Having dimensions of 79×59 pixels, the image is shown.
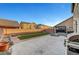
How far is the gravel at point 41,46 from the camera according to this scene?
2680mm

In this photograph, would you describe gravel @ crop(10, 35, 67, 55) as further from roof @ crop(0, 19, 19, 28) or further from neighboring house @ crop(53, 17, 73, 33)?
roof @ crop(0, 19, 19, 28)

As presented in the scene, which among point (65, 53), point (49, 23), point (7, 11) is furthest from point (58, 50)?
point (7, 11)

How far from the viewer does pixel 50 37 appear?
278 centimetres

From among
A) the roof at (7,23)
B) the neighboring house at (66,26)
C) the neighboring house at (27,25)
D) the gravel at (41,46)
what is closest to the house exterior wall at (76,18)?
the neighboring house at (66,26)

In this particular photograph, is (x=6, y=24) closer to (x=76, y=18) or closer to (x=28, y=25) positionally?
(x=28, y=25)

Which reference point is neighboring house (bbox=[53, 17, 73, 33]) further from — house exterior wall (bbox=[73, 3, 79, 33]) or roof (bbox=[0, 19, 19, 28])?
roof (bbox=[0, 19, 19, 28])

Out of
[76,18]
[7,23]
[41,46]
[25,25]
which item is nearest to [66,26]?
[76,18]

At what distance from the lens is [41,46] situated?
108 inches

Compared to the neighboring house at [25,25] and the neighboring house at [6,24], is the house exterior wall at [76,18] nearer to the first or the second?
the neighboring house at [25,25]

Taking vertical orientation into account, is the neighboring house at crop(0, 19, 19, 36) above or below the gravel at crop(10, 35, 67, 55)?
above

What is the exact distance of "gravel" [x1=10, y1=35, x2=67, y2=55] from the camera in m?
2.68

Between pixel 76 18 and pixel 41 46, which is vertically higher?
pixel 76 18

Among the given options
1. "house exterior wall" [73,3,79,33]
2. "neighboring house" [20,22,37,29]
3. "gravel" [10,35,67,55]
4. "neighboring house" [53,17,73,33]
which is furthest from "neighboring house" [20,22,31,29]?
"house exterior wall" [73,3,79,33]

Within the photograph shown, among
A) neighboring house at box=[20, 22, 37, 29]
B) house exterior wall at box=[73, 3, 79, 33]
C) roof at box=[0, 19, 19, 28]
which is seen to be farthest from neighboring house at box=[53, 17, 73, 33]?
roof at box=[0, 19, 19, 28]
